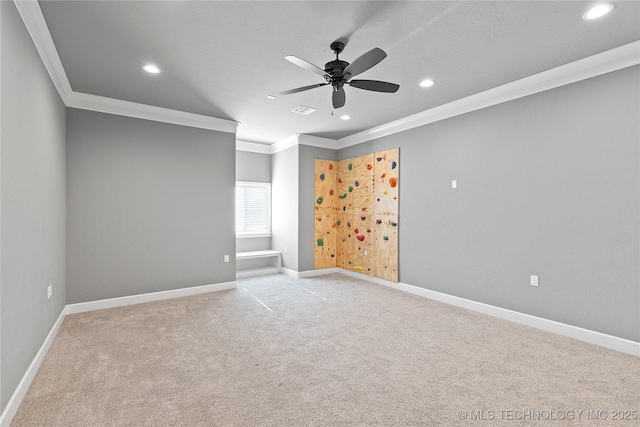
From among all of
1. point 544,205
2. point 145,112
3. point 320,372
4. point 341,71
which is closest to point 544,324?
point 544,205

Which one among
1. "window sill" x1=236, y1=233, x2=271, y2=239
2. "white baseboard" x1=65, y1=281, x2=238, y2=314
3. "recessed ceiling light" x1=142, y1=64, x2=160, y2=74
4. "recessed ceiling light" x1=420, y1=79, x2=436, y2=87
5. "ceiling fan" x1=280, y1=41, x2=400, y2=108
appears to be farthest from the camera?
"window sill" x1=236, y1=233, x2=271, y2=239

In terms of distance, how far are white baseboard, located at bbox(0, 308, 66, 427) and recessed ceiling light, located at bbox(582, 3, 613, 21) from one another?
15.3 ft

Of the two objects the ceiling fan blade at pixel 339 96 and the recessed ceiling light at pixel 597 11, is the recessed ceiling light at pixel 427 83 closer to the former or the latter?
the ceiling fan blade at pixel 339 96

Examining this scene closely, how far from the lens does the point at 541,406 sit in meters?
2.07

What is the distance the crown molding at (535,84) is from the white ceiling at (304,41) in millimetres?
97

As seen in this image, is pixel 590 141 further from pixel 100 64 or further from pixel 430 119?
pixel 100 64

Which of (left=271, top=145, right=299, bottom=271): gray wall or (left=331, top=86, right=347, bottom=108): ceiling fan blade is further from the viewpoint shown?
(left=271, top=145, right=299, bottom=271): gray wall

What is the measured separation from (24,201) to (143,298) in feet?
7.97

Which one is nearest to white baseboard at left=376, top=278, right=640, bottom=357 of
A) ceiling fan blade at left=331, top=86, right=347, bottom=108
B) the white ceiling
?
the white ceiling

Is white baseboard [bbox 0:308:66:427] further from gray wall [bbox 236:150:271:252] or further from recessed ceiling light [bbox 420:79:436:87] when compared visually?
recessed ceiling light [bbox 420:79:436:87]

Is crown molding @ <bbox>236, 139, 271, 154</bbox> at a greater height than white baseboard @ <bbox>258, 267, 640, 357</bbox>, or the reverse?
crown molding @ <bbox>236, 139, 271, 154</bbox>

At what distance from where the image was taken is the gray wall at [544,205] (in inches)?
114

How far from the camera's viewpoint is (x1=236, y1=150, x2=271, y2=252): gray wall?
654cm

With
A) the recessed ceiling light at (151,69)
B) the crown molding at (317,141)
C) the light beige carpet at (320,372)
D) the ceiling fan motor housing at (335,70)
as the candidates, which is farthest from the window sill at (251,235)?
the ceiling fan motor housing at (335,70)
